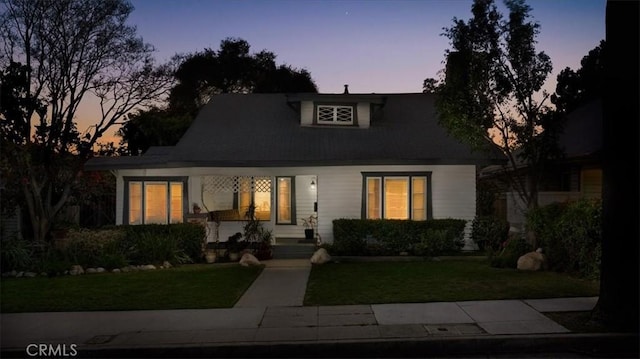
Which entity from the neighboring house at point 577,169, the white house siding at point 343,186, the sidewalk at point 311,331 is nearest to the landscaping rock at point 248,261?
the white house siding at point 343,186

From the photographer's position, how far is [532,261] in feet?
39.0

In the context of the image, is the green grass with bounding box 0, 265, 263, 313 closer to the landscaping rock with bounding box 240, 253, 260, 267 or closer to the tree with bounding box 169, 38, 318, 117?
the landscaping rock with bounding box 240, 253, 260, 267

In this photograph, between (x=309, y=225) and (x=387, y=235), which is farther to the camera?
(x=309, y=225)

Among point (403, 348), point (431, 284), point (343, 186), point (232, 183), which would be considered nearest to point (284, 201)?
point (232, 183)

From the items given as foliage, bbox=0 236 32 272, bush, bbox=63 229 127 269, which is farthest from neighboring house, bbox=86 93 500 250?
foliage, bbox=0 236 32 272

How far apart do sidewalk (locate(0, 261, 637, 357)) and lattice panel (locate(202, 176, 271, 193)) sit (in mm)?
7679

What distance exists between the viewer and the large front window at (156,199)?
16.0 m

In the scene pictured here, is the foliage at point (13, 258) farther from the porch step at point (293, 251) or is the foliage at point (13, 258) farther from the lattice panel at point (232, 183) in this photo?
the porch step at point (293, 251)

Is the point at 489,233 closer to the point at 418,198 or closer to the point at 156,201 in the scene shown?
the point at 418,198

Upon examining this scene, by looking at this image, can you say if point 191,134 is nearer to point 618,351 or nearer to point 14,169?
point 14,169

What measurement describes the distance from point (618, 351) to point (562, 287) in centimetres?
320

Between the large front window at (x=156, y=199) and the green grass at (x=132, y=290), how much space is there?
12.2ft

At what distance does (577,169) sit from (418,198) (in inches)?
259

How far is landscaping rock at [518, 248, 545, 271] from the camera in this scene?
11.8m
